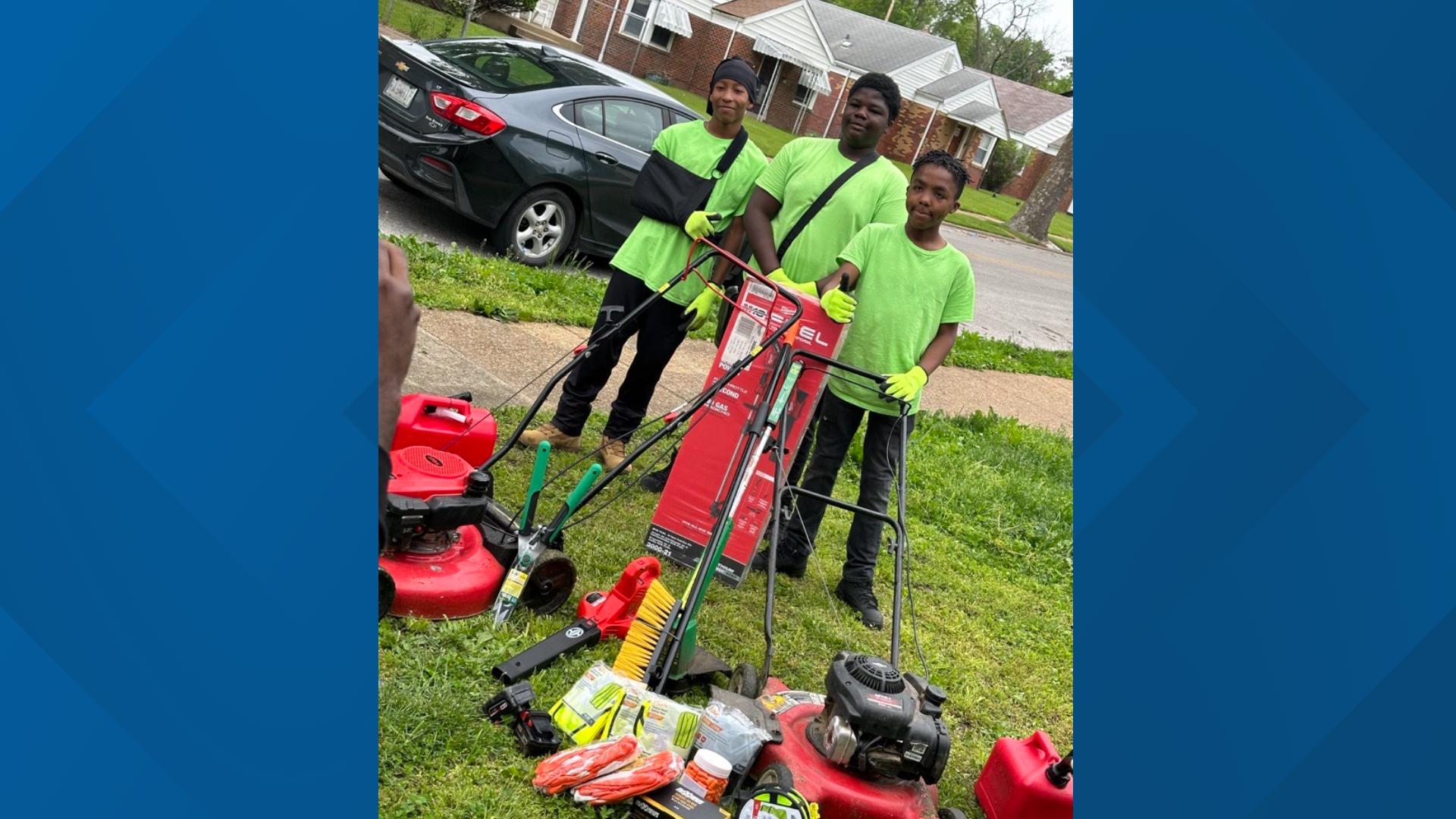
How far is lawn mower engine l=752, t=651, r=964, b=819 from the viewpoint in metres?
3.57

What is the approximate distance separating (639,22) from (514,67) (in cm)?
2855

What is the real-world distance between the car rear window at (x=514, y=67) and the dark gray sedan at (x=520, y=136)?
1cm

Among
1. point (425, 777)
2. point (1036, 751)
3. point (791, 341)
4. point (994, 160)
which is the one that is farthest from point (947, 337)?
point (994, 160)

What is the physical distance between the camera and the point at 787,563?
5.70 m

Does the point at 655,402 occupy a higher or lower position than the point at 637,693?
lower

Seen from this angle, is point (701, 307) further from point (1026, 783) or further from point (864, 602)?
point (1026, 783)

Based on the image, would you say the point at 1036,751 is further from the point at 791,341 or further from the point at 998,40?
the point at 998,40

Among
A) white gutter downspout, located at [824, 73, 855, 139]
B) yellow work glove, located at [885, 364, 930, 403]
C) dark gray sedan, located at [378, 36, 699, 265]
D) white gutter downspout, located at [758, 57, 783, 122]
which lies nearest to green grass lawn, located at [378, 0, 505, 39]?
dark gray sedan, located at [378, 36, 699, 265]

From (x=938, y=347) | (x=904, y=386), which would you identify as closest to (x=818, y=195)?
(x=938, y=347)

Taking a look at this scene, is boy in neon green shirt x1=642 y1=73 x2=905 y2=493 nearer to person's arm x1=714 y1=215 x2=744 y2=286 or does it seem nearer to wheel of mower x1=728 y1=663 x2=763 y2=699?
person's arm x1=714 y1=215 x2=744 y2=286

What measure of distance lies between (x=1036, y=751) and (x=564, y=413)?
110 inches

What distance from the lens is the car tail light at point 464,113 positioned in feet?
27.9

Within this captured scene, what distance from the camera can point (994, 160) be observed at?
4812 cm

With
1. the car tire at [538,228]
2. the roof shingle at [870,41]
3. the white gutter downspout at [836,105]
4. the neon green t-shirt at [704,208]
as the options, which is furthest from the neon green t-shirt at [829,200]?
the roof shingle at [870,41]
